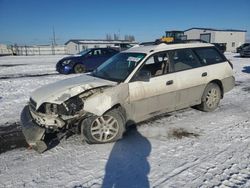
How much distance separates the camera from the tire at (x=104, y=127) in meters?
4.00

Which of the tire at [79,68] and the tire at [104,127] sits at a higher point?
the tire at [79,68]

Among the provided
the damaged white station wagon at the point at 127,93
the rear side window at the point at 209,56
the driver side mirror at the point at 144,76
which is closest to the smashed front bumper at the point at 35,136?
the damaged white station wagon at the point at 127,93

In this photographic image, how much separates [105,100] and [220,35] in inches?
2026

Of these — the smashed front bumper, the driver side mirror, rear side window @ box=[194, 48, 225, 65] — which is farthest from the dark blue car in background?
the smashed front bumper

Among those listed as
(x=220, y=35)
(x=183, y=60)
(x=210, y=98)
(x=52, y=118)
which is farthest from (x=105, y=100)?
(x=220, y=35)

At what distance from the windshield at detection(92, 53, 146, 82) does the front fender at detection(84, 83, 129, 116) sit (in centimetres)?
29

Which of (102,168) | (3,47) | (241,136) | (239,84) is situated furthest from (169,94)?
(3,47)

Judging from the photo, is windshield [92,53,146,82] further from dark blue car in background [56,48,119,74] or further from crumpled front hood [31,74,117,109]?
dark blue car in background [56,48,119,74]

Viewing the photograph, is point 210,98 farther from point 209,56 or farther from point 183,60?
point 183,60

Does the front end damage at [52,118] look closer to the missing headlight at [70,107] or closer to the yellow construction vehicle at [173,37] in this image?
the missing headlight at [70,107]

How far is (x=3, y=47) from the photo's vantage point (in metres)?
52.5

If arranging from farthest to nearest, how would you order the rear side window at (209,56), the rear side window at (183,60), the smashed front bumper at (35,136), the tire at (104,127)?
1. the rear side window at (209,56)
2. the rear side window at (183,60)
3. the tire at (104,127)
4. the smashed front bumper at (35,136)

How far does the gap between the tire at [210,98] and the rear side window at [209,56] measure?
1.92 feet

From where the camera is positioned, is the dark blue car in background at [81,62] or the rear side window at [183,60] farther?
the dark blue car in background at [81,62]
